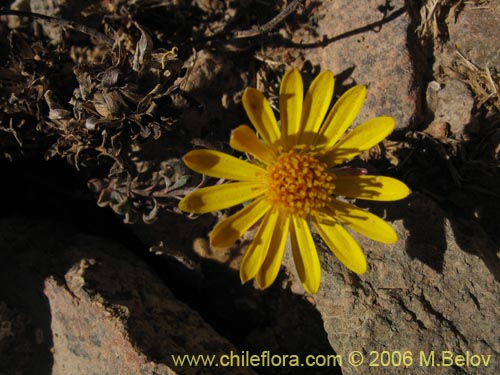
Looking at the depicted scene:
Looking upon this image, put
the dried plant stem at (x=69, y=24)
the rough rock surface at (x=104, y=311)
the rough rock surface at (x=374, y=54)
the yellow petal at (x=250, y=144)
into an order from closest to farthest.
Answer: the yellow petal at (x=250, y=144) < the rough rock surface at (x=104, y=311) < the dried plant stem at (x=69, y=24) < the rough rock surface at (x=374, y=54)

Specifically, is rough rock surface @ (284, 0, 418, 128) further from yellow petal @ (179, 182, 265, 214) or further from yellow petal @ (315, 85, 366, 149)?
yellow petal @ (179, 182, 265, 214)

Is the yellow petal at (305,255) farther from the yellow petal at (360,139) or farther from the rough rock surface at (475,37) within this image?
the rough rock surface at (475,37)

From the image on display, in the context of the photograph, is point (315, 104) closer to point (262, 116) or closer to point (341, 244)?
point (262, 116)

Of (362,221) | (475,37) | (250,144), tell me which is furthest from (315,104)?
(475,37)

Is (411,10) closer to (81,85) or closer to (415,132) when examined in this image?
(415,132)

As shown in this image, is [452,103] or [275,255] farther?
[452,103]

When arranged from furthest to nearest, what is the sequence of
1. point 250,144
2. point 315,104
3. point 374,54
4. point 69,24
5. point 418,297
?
point 374,54 < point 69,24 < point 418,297 < point 315,104 < point 250,144

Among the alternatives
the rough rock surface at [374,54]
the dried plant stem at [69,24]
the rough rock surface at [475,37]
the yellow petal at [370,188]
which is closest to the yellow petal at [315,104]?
the yellow petal at [370,188]
